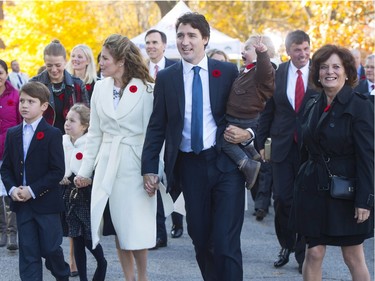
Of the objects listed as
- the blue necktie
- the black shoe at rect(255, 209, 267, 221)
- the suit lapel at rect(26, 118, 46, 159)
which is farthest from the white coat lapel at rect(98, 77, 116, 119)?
the black shoe at rect(255, 209, 267, 221)

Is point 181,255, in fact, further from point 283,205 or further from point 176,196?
point 176,196

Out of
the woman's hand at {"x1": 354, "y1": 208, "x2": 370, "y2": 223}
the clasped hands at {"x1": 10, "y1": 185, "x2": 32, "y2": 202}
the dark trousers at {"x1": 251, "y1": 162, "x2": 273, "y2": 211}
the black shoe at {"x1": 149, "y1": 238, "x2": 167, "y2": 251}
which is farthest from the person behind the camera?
the dark trousers at {"x1": 251, "y1": 162, "x2": 273, "y2": 211}

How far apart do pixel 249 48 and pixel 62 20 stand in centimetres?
1995

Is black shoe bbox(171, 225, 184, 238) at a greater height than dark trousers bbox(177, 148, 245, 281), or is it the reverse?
dark trousers bbox(177, 148, 245, 281)

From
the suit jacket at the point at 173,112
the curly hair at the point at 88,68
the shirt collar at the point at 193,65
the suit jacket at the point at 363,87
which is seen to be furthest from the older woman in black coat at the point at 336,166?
the suit jacket at the point at 363,87

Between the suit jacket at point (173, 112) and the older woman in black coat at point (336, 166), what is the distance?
0.61m

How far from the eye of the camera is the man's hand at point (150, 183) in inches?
257

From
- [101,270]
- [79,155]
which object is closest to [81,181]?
[79,155]

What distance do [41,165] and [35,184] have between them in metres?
0.17

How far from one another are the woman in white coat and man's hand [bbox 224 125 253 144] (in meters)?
0.81

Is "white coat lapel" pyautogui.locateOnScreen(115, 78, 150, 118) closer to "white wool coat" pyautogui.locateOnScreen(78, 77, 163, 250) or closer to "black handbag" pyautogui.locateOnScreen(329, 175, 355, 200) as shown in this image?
"white wool coat" pyautogui.locateOnScreen(78, 77, 163, 250)

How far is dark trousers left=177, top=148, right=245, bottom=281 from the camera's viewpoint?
6254 mm

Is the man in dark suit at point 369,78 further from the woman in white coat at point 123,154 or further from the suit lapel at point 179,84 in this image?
the suit lapel at point 179,84

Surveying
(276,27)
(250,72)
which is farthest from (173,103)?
(276,27)
